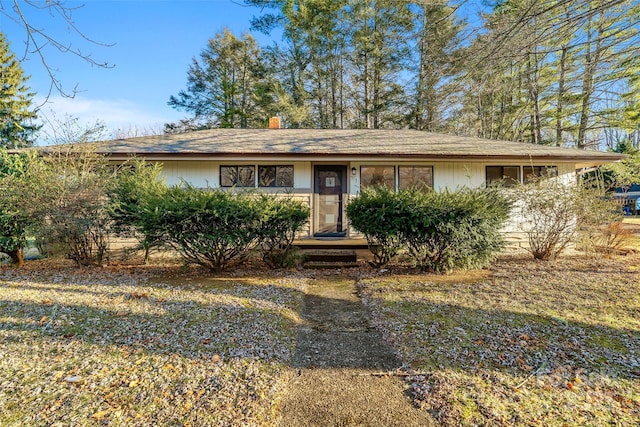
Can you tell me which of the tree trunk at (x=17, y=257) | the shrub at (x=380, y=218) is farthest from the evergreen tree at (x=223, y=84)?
the shrub at (x=380, y=218)

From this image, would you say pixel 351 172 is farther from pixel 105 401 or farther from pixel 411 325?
pixel 105 401

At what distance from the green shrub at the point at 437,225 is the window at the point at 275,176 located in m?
3.44

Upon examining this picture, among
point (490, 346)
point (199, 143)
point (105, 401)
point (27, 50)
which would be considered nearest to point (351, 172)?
point (199, 143)

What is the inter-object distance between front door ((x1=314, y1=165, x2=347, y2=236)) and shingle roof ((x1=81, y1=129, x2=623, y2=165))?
2.48 ft

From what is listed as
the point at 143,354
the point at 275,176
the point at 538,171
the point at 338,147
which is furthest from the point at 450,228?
the point at 538,171

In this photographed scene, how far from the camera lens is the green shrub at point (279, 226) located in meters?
6.31

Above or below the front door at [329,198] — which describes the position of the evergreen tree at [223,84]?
above

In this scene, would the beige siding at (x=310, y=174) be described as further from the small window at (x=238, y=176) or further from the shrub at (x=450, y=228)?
the shrub at (x=450, y=228)

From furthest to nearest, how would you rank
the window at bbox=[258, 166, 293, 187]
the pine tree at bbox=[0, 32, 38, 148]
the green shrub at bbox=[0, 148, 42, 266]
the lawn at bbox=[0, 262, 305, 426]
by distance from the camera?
1. the pine tree at bbox=[0, 32, 38, 148]
2. the window at bbox=[258, 166, 293, 187]
3. the green shrub at bbox=[0, 148, 42, 266]
4. the lawn at bbox=[0, 262, 305, 426]

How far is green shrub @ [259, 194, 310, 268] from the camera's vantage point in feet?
20.7

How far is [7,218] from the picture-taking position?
6559mm

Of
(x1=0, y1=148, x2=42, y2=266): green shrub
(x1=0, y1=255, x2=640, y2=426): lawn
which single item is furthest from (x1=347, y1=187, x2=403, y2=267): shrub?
(x1=0, y1=148, x2=42, y2=266): green shrub

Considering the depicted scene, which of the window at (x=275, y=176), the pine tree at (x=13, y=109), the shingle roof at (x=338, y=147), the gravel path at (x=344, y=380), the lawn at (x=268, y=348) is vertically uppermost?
the pine tree at (x=13, y=109)

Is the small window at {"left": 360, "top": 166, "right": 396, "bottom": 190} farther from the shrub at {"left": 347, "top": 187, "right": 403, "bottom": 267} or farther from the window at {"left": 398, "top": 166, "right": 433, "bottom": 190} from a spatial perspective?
the shrub at {"left": 347, "top": 187, "right": 403, "bottom": 267}
